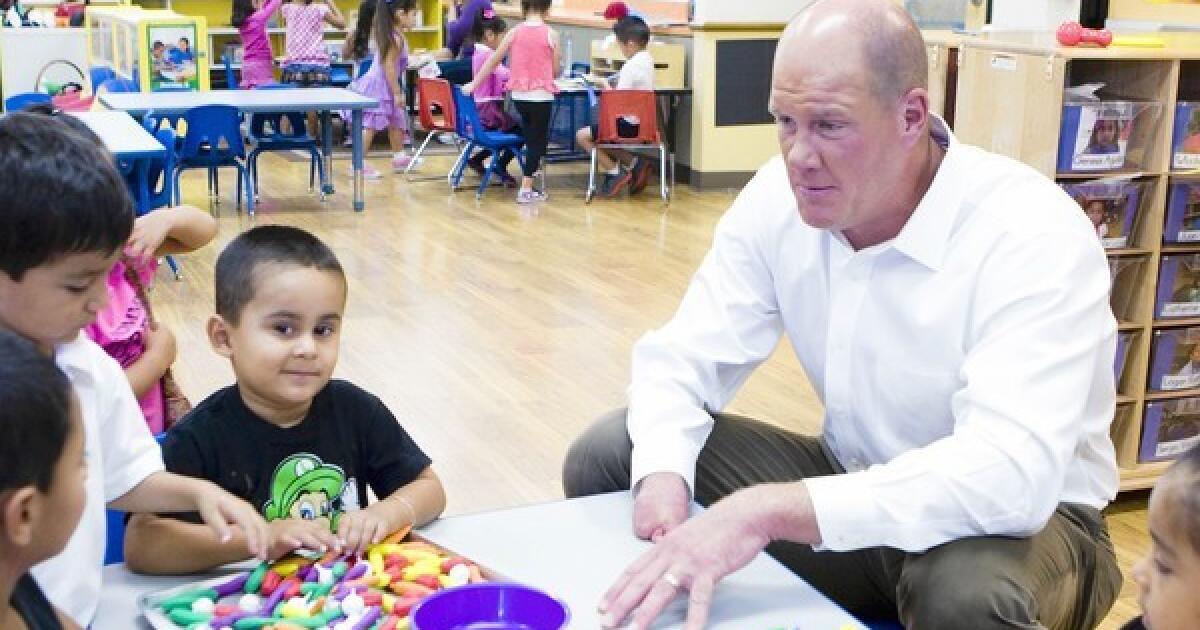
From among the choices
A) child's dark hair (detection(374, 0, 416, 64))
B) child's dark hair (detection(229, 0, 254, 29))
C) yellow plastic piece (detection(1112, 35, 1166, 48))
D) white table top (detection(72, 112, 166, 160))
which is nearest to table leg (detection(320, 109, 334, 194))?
child's dark hair (detection(374, 0, 416, 64))

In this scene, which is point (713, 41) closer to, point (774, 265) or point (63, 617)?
point (774, 265)

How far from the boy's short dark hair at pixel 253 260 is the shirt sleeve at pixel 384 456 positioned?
0.21 metres

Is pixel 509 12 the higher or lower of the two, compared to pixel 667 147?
higher

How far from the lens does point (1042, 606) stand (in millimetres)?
1948

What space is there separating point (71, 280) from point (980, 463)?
1.16 metres

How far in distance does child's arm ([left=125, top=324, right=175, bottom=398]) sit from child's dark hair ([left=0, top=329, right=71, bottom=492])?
1.39 meters

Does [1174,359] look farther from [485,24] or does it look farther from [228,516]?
[485,24]

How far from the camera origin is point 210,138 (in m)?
7.64

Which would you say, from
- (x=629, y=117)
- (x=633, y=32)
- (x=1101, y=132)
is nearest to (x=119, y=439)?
(x=1101, y=132)

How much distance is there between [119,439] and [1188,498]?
1.25 meters

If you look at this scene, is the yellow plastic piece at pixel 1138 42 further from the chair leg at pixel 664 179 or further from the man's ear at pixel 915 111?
the chair leg at pixel 664 179

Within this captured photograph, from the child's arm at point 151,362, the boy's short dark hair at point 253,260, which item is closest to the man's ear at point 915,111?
the boy's short dark hair at point 253,260

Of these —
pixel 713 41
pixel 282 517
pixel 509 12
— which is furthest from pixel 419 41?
pixel 282 517

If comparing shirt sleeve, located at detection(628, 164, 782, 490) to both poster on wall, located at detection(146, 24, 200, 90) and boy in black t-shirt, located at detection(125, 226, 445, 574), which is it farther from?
poster on wall, located at detection(146, 24, 200, 90)
